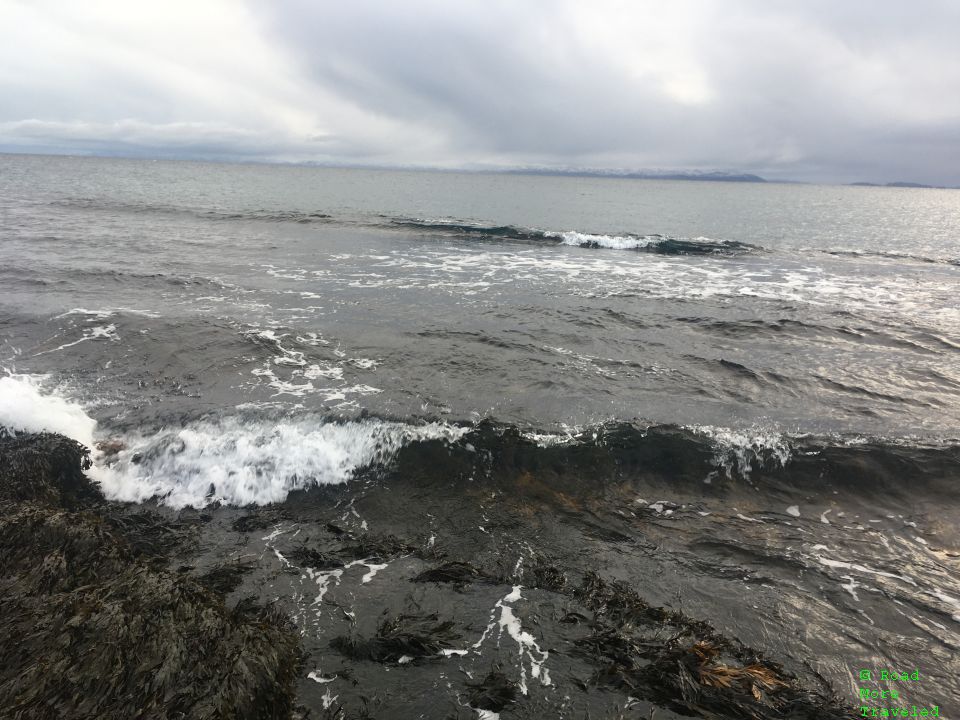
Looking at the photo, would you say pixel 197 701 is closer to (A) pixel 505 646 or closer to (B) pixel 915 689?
(A) pixel 505 646

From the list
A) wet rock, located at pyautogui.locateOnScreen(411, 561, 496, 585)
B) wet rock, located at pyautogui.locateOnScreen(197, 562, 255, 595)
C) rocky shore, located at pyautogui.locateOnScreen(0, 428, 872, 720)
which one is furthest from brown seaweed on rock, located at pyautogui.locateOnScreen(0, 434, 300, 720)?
wet rock, located at pyautogui.locateOnScreen(411, 561, 496, 585)

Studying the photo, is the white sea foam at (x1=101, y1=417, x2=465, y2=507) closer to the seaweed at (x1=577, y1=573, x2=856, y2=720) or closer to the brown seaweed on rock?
the brown seaweed on rock

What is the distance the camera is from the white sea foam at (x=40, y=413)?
9.45 m

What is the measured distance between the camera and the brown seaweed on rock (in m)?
4.41

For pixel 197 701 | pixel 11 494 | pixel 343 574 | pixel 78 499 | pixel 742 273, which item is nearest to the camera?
pixel 197 701

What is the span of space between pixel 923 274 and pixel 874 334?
18741 millimetres

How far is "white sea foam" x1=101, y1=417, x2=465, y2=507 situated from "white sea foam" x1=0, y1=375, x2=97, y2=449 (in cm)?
125

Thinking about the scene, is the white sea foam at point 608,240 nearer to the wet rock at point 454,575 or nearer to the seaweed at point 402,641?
the wet rock at point 454,575

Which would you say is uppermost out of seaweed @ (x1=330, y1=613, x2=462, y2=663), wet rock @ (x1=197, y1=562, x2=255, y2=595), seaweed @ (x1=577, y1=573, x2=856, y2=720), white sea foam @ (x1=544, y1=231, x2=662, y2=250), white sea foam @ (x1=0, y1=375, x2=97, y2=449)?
white sea foam @ (x1=544, y1=231, x2=662, y2=250)

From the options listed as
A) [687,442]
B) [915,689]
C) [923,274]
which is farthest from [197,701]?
[923,274]

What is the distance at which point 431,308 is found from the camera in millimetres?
19766

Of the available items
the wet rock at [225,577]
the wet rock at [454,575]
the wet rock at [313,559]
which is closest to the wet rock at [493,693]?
the wet rock at [454,575]

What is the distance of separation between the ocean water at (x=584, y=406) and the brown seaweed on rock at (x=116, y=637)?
0.93 metres

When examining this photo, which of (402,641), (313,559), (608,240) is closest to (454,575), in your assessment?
(402,641)
